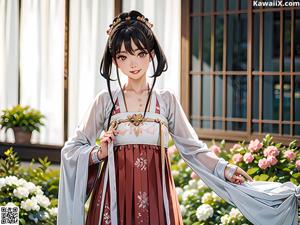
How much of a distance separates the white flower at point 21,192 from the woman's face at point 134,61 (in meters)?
1.94

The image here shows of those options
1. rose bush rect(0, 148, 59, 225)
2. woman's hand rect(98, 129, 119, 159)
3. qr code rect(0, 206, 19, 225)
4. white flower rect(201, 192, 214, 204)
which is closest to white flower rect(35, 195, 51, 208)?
rose bush rect(0, 148, 59, 225)

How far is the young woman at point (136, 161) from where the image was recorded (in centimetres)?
424

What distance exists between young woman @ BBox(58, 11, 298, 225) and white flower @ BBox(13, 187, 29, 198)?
1.61 meters

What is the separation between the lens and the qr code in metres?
5.45

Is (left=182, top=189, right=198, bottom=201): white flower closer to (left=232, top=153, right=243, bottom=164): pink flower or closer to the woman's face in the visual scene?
(left=232, top=153, right=243, bottom=164): pink flower

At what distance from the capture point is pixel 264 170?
19.5ft

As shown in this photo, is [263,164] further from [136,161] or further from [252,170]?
[136,161]

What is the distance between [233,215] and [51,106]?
11.2 ft

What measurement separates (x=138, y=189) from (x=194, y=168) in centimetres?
36

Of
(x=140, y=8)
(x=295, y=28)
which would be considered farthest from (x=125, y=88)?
(x=140, y=8)

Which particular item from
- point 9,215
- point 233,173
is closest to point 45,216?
point 9,215

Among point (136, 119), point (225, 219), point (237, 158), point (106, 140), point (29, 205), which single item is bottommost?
point (225, 219)

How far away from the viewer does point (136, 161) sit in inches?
167

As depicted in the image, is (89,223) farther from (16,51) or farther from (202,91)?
(16,51)
